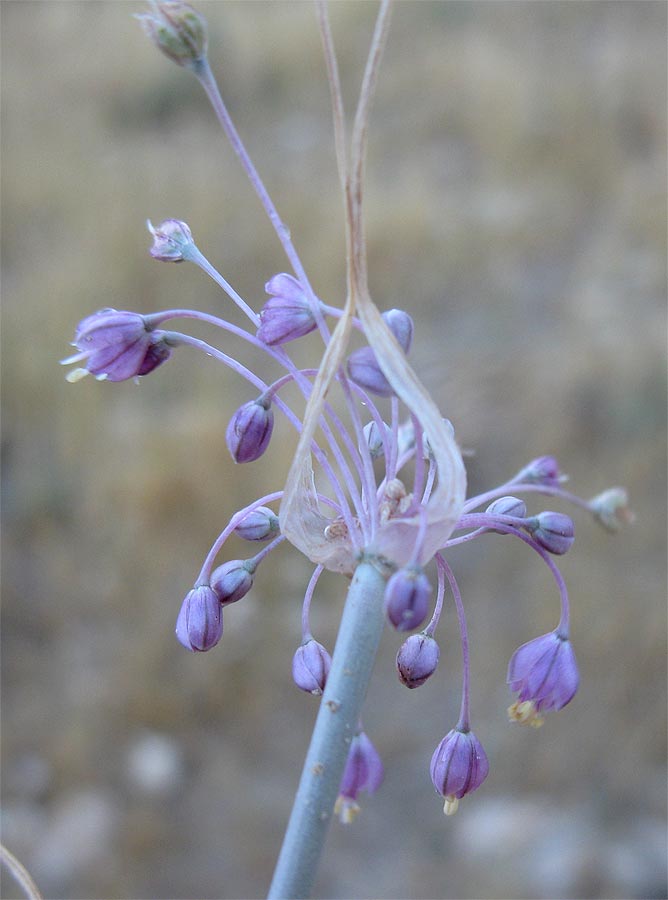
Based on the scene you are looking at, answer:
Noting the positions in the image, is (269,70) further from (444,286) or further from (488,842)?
(488,842)

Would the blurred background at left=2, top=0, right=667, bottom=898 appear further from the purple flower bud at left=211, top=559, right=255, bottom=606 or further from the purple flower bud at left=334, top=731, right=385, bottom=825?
the purple flower bud at left=211, top=559, right=255, bottom=606

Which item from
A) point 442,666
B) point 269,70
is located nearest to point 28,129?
point 269,70

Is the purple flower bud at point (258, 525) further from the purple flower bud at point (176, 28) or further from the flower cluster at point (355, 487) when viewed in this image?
the purple flower bud at point (176, 28)

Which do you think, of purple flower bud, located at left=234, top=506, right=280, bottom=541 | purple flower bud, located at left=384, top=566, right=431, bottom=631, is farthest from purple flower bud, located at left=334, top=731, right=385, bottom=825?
purple flower bud, located at left=384, top=566, right=431, bottom=631

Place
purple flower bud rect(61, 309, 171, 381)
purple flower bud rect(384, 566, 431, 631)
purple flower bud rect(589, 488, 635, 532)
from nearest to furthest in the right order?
purple flower bud rect(384, 566, 431, 631) → purple flower bud rect(61, 309, 171, 381) → purple flower bud rect(589, 488, 635, 532)

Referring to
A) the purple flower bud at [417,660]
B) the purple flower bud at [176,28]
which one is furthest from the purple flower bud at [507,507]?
the purple flower bud at [176,28]
